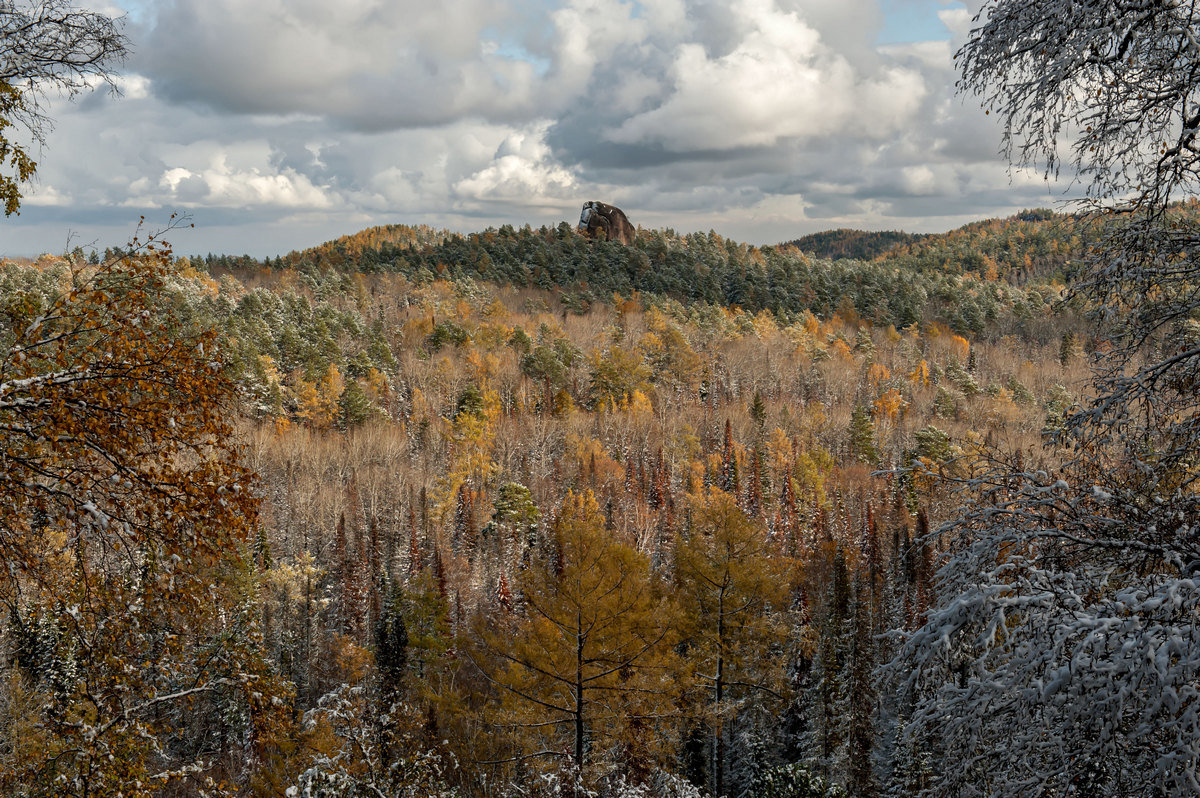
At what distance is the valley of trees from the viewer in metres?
4.04

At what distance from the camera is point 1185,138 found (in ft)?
13.8

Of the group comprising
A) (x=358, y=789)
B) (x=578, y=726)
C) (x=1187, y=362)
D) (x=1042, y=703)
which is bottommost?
(x=578, y=726)

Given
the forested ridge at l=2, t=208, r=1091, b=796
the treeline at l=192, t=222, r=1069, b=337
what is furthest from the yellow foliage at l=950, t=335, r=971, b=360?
the treeline at l=192, t=222, r=1069, b=337

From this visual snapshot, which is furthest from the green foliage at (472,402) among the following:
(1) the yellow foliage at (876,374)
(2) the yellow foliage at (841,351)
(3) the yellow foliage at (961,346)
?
(3) the yellow foliage at (961,346)

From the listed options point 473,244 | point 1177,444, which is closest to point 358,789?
point 1177,444

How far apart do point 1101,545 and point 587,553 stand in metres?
14.2

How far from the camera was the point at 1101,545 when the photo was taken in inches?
161

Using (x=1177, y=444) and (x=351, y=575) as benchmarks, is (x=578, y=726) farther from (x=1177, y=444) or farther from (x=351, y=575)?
(x=351, y=575)

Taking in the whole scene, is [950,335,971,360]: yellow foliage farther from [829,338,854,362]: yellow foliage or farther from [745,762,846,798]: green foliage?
[745,762,846,798]: green foliage

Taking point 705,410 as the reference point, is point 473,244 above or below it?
above

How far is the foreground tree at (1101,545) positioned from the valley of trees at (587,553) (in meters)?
0.03

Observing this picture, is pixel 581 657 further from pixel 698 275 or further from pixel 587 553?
pixel 698 275

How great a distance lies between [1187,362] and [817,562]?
46.4 meters

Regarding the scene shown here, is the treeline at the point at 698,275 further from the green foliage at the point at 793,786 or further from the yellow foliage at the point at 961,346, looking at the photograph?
the green foliage at the point at 793,786
